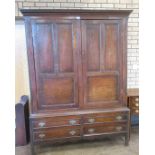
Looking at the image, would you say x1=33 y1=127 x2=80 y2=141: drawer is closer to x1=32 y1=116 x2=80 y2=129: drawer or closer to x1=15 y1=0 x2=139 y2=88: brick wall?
x1=32 y1=116 x2=80 y2=129: drawer

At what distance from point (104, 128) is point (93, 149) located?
38 centimetres

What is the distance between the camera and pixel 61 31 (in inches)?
88.5

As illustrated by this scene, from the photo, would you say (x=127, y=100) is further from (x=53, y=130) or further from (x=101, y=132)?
(x=53, y=130)

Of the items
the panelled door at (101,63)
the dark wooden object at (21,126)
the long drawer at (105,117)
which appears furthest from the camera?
the dark wooden object at (21,126)

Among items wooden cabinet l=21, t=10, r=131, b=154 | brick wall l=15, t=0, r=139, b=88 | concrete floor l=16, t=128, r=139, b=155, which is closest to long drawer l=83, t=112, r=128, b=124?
wooden cabinet l=21, t=10, r=131, b=154

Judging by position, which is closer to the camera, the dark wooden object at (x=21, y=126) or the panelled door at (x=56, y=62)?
the panelled door at (x=56, y=62)

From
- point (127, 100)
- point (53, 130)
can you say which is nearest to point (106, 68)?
point (127, 100)

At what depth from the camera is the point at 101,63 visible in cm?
240

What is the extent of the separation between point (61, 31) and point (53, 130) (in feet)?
4.60

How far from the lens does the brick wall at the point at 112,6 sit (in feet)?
8.73

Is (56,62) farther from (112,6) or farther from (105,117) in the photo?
(112,6)

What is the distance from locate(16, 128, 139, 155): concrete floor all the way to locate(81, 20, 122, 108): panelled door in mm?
672

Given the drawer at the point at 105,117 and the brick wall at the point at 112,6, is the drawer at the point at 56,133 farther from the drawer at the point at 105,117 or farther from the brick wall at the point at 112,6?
the brick wall at the point at 112,6

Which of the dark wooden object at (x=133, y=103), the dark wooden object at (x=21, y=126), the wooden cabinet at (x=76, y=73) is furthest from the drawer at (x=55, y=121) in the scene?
the dark wooden object at (x=133, y=103)
